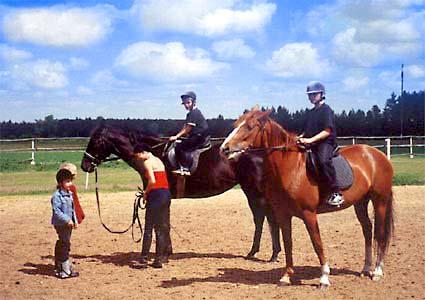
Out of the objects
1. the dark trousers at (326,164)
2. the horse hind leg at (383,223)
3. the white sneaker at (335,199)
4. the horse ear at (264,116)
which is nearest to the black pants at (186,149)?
the horse ear at (264,116)

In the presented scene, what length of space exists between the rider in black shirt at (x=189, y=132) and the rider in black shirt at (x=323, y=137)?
2126 mm

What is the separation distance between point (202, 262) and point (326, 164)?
2623 mm

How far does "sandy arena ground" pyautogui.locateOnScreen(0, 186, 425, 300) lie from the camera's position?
6.32 meters

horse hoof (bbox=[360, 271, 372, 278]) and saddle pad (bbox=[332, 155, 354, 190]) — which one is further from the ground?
saddle pad (bbox=[332, 155, 354, 190])

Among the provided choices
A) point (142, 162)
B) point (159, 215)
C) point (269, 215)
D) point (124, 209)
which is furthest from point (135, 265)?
point (124, 209)

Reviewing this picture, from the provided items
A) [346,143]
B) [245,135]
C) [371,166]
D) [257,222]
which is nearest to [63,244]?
[245,135]

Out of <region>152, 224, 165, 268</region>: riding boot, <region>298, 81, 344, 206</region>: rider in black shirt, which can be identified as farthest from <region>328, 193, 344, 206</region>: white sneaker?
<region>152, 224, 165, 268</region>: riding boot

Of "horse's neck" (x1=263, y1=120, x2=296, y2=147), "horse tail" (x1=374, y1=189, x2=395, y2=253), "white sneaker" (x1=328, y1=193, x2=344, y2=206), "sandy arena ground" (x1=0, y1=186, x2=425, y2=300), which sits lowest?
"sandy arena ground" (x1=0, y1=186, x2=425, y2=300)

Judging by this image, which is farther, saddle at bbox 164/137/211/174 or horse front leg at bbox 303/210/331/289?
saddle at bbox 164/137/211/174

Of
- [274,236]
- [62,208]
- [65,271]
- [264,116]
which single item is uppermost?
[264,116]

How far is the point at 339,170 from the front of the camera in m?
6.61

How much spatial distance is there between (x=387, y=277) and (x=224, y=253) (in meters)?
2.67

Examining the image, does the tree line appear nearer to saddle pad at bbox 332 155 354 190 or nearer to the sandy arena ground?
the sandy arena ground

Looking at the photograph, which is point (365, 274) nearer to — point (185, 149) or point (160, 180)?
point (160, 180)
